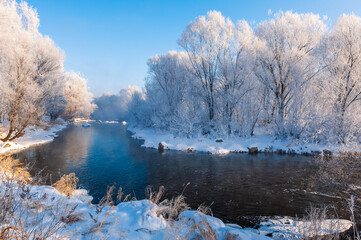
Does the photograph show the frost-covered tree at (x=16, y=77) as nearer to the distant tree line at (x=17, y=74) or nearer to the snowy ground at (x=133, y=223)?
the distant tree line at (x=17, y=74)

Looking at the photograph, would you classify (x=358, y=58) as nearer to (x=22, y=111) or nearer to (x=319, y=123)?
(x=319, y=123)

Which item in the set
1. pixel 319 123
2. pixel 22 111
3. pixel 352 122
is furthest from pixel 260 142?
pixel 22 111

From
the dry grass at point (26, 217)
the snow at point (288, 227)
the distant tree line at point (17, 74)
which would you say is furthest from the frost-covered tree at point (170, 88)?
the dry grass at point (26, 217)

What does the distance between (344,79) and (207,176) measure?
16.6 metres

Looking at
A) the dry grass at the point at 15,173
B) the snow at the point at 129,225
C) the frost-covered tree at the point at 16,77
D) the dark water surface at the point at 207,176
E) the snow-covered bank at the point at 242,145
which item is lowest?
the dark water surface at the point at 207,176

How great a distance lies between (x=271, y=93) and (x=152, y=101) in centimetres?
1901

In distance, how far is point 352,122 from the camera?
1734 centimetres

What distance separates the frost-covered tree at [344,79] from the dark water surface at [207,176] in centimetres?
516

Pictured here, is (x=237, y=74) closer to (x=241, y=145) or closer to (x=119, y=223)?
(x=241, y=145)

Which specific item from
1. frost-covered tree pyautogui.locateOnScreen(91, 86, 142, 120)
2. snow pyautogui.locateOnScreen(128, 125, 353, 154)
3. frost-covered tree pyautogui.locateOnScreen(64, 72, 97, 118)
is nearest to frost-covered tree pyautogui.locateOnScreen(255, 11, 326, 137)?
snow pyautogui.locateOnScreen(128, 125, 353, 154)

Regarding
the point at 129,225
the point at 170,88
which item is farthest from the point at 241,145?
the point at 129,225

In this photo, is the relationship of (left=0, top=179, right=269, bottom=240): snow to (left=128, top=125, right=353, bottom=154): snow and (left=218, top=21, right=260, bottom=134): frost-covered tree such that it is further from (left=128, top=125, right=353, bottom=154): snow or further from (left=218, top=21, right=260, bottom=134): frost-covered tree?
(left=218, top=21, right=260, bottom=134): frost-covered tree

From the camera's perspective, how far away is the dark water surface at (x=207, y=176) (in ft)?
27.1

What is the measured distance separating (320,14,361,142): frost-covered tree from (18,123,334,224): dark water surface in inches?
203
